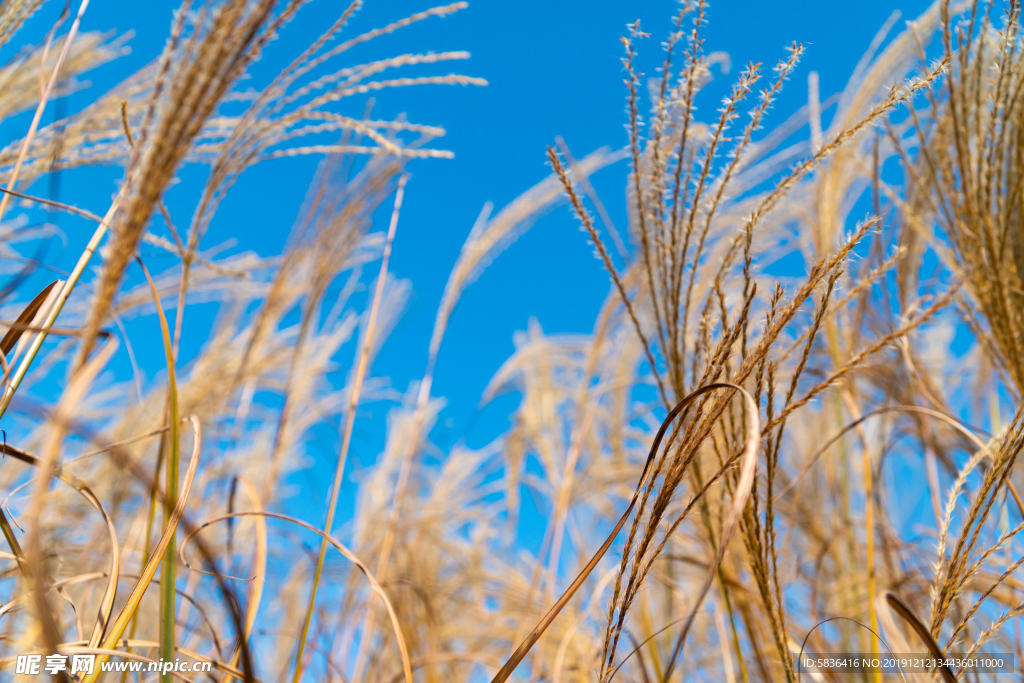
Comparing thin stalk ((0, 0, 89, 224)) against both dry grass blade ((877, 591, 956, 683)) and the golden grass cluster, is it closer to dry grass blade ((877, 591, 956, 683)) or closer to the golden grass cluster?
the golden grass cluster

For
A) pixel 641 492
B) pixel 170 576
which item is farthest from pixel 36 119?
pixel 641 492

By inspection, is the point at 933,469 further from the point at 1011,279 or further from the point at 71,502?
the point at 71,502

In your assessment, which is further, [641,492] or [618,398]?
[618,398]

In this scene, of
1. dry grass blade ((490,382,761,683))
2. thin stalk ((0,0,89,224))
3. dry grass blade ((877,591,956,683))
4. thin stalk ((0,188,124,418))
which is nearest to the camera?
dry grass blade ((490,382,761,683))

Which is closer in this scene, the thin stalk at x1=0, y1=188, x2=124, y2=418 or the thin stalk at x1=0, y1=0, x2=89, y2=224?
the thin stalk at x1=0, y1=188, x2=124, y2=418

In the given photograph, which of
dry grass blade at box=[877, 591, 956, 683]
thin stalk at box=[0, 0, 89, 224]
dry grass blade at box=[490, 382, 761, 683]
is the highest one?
thin stalk at box=[0, 0, 89, 224]

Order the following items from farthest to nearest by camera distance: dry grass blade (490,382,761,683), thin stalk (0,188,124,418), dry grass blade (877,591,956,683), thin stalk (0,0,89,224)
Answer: thin stalk (0,0,89,224)
thin stalk (0,188,124,418)
dry grass blade (877,591,956,683)
dry grass blade (490,382,761,683)

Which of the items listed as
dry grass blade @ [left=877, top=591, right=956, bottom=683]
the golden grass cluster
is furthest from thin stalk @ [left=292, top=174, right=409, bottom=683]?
dry grass blade @ [left=877, top=591, right=956, bottom=683]

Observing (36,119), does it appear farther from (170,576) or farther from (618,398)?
(618,398)

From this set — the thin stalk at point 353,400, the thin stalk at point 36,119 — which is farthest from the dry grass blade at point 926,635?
the thin stalk at point 36,119

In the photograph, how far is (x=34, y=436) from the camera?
2.22 m

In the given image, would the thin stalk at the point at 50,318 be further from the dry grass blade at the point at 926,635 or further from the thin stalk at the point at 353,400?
the dry grass blade at the point at 926,635

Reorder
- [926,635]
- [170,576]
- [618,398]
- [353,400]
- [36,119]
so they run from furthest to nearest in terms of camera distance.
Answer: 1. [618,398]
2. [353,400]
3. [36,119]
4. [170,576]
5. [926,635]

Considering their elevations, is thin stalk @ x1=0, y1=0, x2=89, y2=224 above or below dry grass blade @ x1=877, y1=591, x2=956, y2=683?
above
